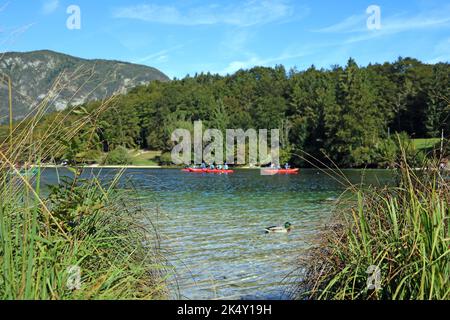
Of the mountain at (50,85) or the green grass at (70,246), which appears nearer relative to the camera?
the green grass at (70,246)

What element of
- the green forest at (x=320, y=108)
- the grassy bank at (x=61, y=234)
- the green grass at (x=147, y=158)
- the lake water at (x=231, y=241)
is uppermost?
the green forest at (x=320, y=108)

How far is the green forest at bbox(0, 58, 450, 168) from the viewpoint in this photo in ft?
231

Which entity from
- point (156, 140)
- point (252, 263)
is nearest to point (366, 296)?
point (252, 263)

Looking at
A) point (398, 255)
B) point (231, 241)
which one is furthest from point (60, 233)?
point (231, 241)

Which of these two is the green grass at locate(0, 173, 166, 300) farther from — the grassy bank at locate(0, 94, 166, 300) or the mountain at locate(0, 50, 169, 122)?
the mountain at locate(0, 50, 169, 122)

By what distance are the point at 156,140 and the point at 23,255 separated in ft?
295

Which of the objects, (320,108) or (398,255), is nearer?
(398,255)

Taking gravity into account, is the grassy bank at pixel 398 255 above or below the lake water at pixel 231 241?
above

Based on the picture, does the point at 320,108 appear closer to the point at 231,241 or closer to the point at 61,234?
the point at 231,241

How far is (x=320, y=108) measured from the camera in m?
83.7

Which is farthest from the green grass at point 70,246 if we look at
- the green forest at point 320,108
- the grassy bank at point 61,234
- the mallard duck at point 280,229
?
the green forest at point 320,108

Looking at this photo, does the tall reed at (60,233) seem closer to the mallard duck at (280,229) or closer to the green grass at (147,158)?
the mallard duck at (280,229)

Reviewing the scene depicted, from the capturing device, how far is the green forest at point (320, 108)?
231ft
